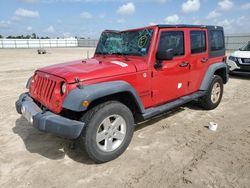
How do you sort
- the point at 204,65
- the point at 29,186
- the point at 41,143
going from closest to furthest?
the point at 29,186, the point at 41,143, the point at 204,65

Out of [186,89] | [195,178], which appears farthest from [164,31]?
[195,178]

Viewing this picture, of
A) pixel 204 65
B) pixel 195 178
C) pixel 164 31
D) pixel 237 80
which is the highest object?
pixel 164 31

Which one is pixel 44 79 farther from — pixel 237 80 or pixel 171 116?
pixel 237 80

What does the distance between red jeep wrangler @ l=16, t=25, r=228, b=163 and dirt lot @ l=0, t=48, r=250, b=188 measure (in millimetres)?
329

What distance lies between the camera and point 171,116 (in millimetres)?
5383

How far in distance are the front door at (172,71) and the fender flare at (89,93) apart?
0.88m

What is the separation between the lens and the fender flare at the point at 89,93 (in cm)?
301

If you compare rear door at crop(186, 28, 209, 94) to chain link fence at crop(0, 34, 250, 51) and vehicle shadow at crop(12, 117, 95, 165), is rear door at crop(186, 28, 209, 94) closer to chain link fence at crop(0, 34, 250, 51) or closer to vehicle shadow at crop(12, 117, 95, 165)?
vehicle shadow at crop(12, 117, 95, 165)

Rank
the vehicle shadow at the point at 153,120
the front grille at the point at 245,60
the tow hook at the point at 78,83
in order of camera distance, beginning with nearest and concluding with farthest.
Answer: the tow hook at the point at 78,83
the vehicle shadow at the point at 153,120
the front grille at the point at 245,60

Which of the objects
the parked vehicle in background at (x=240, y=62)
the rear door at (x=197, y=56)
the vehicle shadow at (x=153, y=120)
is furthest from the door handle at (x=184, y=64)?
the parked vehicle in background at (x=240, y=62)

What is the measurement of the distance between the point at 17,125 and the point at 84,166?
2.25m

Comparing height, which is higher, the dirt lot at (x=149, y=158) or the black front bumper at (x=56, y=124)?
the black front bumper at (x=56, y=124)

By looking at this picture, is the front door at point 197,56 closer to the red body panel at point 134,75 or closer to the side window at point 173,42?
the red body panel at point 134,75

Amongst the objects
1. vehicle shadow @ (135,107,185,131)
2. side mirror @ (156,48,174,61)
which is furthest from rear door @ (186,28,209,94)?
side mirror @ (156,48,174,61)
